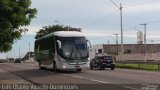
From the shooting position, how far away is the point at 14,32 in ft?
85.6

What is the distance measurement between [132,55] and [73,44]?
9417 centimetres

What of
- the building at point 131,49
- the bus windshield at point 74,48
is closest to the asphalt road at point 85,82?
the bus windshield at point 74,48

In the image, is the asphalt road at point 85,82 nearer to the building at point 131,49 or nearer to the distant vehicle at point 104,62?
the distant vehicle at point 104,62

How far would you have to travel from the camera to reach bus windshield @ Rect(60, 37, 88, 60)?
37500 millimetres

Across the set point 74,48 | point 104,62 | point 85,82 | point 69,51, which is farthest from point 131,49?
point 85,82

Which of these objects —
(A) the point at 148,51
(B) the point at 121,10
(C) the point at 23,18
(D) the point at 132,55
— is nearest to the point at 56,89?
(C) the point at 23,18

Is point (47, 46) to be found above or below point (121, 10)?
below

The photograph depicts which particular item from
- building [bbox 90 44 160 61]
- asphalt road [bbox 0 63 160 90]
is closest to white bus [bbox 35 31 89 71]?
asphalt road [bbox 0 63 160 90]

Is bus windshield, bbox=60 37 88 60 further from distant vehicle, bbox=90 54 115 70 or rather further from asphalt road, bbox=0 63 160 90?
distant vehicle, bbox=90 54 115 70

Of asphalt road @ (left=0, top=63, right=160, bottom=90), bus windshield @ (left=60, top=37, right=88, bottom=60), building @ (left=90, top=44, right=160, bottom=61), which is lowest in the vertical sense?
asphalt road @ (left=0, top=63, right=160, bottom=90)

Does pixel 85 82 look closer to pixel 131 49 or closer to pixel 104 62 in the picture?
pixel 104 62

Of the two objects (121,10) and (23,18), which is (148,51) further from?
(23,18)

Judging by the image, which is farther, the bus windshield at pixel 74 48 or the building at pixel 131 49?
the building at pixel 131 49

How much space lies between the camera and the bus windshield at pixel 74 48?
3750 centimetres
